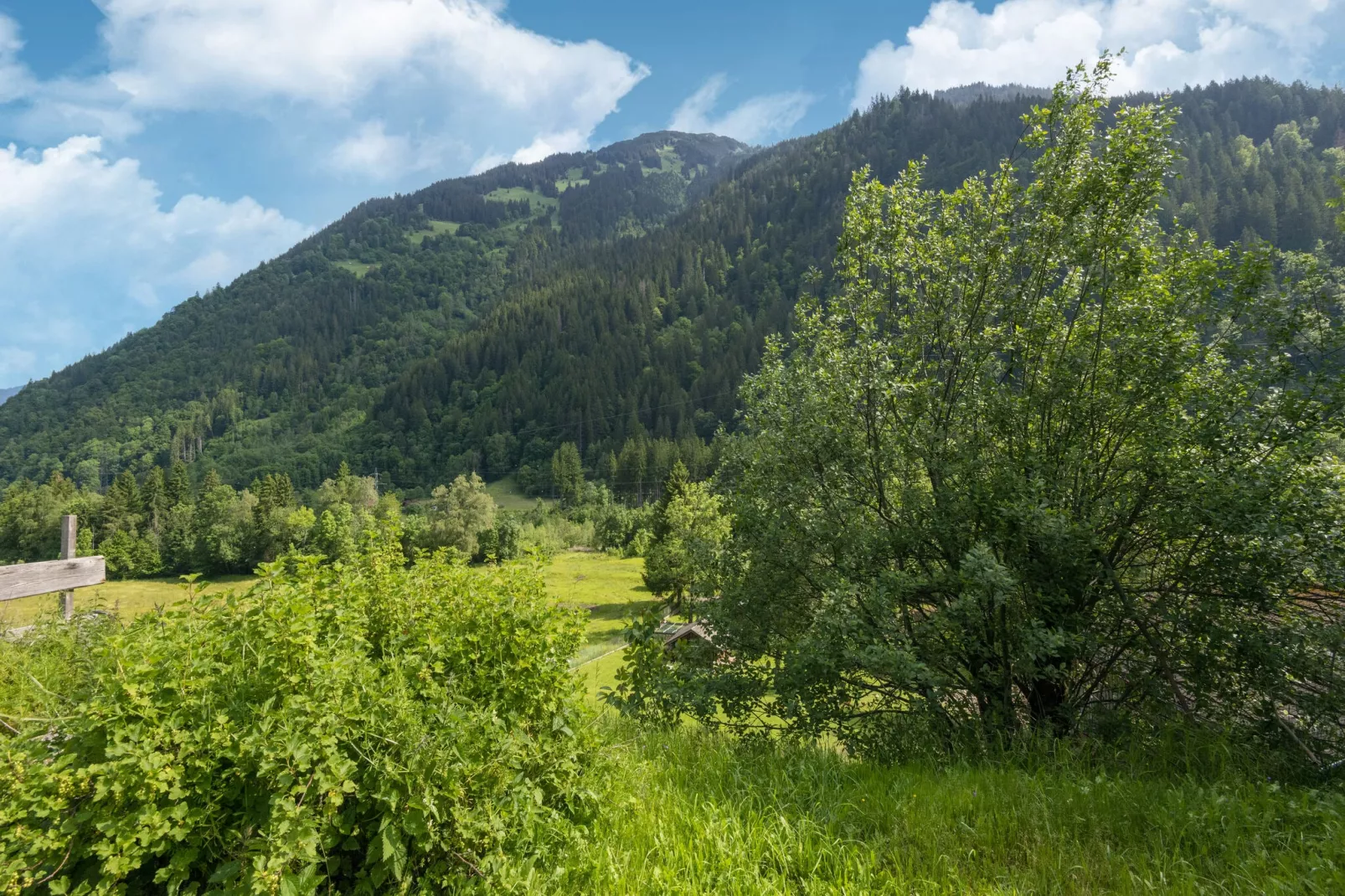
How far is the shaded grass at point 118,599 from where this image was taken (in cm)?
618

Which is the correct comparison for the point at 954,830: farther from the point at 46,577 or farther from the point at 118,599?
the point at 118,599

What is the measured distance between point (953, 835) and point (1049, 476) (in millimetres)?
4823

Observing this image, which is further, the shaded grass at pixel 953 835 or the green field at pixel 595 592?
the green field at pixel 595 592

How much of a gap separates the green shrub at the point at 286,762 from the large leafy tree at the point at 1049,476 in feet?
13.3

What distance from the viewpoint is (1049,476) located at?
734 cm

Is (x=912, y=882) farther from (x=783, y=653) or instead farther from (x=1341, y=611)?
(x=1341, y=611)

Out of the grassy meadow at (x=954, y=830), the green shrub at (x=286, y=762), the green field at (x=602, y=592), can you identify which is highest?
the green shrub at (x=286, y=762)

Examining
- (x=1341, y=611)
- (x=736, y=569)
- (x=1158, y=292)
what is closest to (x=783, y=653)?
(x=736, y=569)

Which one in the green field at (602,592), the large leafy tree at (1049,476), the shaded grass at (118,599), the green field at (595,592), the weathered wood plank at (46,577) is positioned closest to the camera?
the large leafy tree at (1049,476)

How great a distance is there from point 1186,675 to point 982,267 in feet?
18.0

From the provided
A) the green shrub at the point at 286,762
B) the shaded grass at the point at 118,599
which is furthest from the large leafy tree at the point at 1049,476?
the shaded grass at the point at 118,599

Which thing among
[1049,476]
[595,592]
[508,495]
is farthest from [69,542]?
[508,495]

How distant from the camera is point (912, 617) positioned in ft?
25.7

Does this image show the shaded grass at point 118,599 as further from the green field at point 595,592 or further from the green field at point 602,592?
the green field at point 602,592
